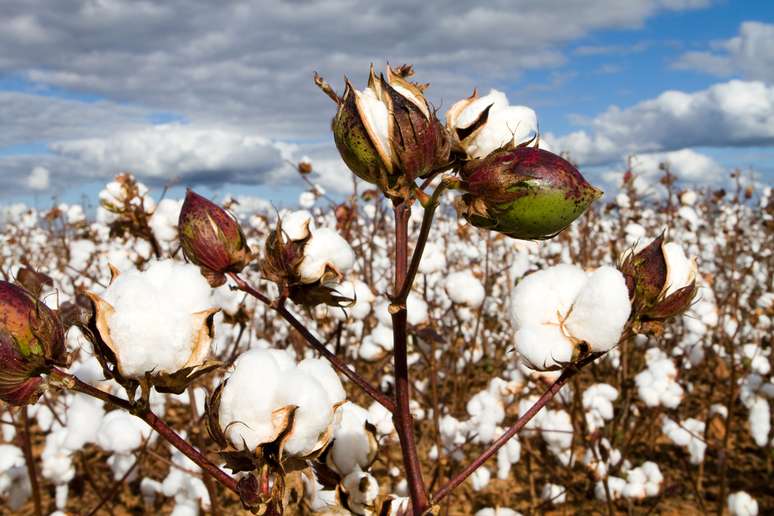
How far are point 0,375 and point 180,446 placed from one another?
246 millimetres

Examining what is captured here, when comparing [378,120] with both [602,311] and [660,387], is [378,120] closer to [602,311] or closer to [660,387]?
[602,311]

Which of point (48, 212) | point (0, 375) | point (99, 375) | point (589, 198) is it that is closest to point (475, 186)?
point (589, 198)

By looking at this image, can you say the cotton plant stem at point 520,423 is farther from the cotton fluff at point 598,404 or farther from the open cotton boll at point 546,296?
the cotton fluff at point 598,404

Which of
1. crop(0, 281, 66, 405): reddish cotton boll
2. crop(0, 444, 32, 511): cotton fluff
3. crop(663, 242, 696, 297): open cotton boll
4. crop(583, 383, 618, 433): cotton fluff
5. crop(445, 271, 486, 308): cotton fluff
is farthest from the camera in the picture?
crop(583, 383, 618, 433): cotton fluff

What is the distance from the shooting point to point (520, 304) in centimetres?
106

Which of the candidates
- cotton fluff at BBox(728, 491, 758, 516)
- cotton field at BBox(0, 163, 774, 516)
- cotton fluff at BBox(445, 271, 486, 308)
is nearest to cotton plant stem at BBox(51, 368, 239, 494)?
cotton field at BBox(0, 163, 774, 516)

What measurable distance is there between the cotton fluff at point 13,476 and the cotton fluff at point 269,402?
2.55 m

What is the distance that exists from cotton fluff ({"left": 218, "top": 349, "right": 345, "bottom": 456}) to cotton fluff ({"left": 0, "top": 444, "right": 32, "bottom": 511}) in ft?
8.37

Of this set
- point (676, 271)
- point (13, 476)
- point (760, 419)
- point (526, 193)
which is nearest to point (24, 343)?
point (526, 193)

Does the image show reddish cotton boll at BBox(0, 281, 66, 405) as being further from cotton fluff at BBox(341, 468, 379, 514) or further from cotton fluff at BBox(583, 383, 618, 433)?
cotton fluff at BBox(583, 383, 618, 433)

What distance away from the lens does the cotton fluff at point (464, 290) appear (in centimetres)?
341

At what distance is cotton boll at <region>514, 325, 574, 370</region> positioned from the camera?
101 cm

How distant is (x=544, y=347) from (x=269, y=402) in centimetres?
42

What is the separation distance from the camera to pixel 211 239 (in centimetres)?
124
